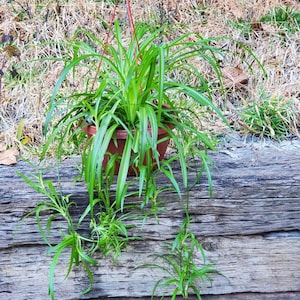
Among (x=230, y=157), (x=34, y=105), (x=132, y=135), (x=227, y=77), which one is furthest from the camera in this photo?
(x=227, y=77)

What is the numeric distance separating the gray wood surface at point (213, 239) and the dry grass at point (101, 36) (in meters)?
0.47

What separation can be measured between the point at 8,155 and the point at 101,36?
1204 mm

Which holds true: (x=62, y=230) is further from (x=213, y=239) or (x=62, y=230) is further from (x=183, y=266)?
(x=213, y=239)

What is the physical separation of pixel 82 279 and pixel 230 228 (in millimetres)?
703

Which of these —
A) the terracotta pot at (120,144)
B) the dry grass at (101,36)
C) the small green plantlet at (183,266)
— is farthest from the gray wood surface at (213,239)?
the dry grass at (101,36)

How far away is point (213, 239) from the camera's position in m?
2.28

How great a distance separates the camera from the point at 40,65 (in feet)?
10.1

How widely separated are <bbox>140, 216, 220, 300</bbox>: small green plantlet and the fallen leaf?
81 cm

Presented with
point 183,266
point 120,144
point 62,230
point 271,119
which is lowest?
point 183,266

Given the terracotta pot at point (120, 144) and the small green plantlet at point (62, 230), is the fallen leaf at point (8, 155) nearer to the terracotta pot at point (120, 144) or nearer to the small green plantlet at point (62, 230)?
the small green plantlet at point (62, 230)

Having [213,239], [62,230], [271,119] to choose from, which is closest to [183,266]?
[213,239]

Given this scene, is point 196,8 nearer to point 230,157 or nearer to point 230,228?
point 230,157

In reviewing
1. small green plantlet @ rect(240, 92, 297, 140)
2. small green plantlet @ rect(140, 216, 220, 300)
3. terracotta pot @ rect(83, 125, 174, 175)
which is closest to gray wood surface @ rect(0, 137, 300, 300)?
small green plantlet @ rect(140, 216, 220, 300)

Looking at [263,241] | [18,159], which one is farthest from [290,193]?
[18,159]
